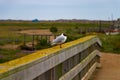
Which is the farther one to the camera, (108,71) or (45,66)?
(108,71)

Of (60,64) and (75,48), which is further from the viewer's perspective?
(75,48)

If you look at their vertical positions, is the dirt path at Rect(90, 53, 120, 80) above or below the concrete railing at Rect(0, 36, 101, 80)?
below

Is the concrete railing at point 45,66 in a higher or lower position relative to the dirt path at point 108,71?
higher

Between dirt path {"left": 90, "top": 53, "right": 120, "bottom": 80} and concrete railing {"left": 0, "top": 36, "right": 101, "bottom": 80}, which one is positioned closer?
concrete railing {"left": 0, "top": 36, "right": 101, "bottom": 80}

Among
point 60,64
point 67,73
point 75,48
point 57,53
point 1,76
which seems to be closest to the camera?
point 1,76

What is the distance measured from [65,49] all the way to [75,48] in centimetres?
139

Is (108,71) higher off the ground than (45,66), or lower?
lower

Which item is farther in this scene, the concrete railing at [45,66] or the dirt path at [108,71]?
the dirt path at [108,71]

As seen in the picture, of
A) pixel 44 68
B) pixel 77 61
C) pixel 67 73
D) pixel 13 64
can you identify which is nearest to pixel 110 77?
pixel 77 61

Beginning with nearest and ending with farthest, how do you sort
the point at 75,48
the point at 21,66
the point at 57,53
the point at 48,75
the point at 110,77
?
the point at 21,66 → the point at 48,75 → the point at 57,53 → the point at 75,48 → the point at 110,77

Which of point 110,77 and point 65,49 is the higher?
point 65,49

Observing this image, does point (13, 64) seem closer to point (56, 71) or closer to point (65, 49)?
point (56, 71)

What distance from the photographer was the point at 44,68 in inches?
250

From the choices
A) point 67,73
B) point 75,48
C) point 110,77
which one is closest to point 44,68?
point 67,73
